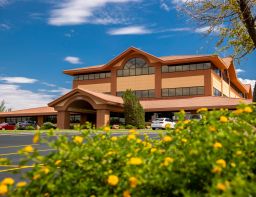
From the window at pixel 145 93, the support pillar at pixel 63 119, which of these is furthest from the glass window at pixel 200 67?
the support pillar at pixel 63 119

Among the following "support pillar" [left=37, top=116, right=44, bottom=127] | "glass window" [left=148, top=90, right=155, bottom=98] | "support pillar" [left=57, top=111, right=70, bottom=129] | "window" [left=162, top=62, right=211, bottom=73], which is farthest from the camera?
"support pillar" [left=37, top=116, right=44, bottom=127]

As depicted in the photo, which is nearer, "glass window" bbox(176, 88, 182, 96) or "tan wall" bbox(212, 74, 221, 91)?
"tan wall" bbox(212, 74, 221, 91)

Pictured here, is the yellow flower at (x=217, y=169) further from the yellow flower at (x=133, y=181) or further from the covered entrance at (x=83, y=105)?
the covered entrance at (x=83, y=105)

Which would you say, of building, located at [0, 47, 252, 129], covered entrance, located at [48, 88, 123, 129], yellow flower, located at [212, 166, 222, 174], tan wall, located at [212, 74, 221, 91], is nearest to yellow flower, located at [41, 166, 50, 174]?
yellow flower, located at [212, 166, 222, 174]

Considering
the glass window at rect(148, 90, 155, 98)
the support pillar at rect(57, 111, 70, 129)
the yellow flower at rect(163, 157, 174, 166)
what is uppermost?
the glass window at rect(148, 90, 155, 98)

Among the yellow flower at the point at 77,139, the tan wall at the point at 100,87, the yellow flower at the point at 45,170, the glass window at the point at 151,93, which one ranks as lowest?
the yellow flower at the point at 45,170

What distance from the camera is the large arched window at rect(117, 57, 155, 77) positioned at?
57.4 meters

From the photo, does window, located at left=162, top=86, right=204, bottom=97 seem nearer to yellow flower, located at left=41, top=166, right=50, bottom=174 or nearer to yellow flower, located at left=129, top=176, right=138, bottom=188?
yellow flower, located at left=41, top=166, right=50, bottom=174

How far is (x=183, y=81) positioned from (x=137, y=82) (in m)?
7.33

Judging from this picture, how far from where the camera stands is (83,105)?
55781mm

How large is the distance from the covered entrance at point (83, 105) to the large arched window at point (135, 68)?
7620mm

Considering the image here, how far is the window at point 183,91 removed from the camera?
176ft

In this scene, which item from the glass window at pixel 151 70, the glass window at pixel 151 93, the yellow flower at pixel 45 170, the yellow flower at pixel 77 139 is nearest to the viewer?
the yellow flower at pixel 45 170

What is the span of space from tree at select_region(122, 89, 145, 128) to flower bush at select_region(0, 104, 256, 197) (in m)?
43.6
